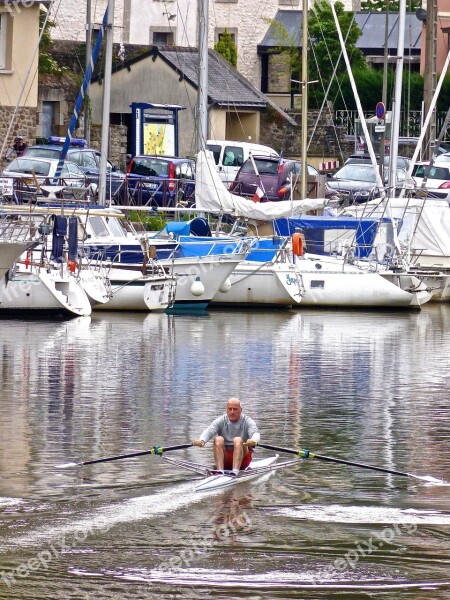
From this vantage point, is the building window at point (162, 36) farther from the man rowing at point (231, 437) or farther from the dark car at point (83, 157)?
the man rowing at point (231, 437)

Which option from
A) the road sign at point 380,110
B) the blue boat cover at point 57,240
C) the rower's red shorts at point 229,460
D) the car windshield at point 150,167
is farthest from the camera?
the car windshield at point 150,167

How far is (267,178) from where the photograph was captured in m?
48.8

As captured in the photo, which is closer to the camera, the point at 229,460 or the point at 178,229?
the point at 229,460

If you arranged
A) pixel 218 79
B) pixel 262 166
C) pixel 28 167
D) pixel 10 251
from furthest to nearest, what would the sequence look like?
pixel 218 79, pixel 262 166, pixel 28 167, pixel 10 251

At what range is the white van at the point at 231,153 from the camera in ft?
174

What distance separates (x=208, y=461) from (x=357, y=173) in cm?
3417

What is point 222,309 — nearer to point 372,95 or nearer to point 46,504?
point 46,504

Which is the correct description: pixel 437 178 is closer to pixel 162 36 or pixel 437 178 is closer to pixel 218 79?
pixel 218 79

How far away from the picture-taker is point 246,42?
76125mm

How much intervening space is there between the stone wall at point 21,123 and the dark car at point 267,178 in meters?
A: 8.06

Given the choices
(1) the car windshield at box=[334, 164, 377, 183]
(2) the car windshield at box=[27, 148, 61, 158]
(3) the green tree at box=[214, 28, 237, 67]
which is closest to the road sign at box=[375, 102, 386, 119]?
(1) the car windshield at box=[334, 164, 377, 183]

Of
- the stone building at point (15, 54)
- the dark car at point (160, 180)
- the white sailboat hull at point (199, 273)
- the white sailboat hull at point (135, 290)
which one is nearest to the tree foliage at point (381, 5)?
the stone building at point (15, 54)

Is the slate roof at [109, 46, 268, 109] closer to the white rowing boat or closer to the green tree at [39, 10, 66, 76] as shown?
the green tree at [39, 10, 66, 76]

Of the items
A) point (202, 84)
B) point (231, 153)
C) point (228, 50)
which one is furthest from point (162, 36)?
point (202, 84)
